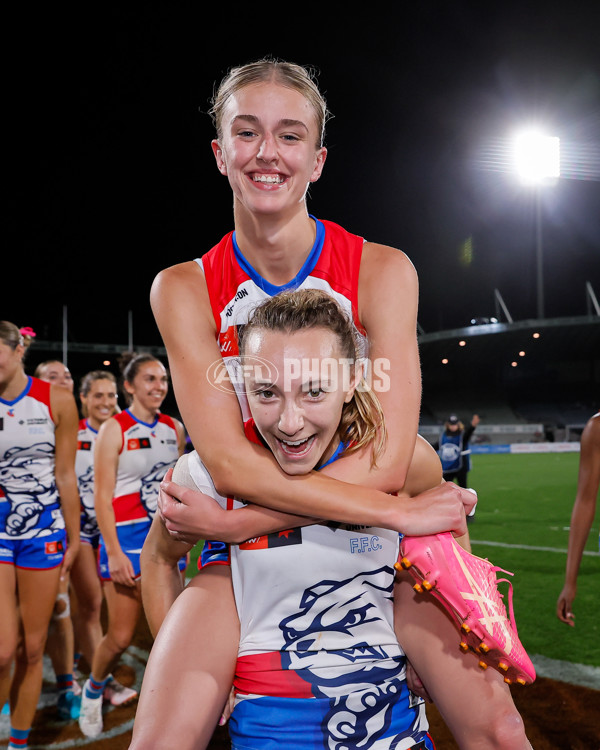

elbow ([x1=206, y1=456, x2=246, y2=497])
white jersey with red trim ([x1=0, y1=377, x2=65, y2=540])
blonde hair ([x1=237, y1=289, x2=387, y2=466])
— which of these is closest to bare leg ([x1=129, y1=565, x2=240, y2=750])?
elbow ([x1=206, y1=456, x2=246, y2=497])

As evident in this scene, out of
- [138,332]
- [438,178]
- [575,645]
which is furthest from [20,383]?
[138,332]

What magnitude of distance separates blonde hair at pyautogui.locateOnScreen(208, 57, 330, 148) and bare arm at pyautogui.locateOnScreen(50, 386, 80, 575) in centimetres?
259

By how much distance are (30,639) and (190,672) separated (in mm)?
2526

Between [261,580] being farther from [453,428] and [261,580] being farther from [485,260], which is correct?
[485,260]

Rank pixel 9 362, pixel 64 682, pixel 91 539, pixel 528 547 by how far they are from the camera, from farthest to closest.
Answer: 1. pixel 528 547
2. pixel 91 539
3. pixel 64 682
4. pixel 9 362

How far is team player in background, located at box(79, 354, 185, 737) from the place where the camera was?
4527 millimetres

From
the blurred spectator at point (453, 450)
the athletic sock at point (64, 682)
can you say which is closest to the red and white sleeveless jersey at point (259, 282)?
the athletic sock at point (64, 682)

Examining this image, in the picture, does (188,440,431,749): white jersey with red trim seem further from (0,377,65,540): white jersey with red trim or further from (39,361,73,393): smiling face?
(39,361,73,393): smiling face

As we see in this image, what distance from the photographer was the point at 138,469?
498 cm

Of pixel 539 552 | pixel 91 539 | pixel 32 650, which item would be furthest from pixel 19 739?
pixel 539 552

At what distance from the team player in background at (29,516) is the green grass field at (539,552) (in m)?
3.72

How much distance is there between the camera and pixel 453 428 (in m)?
12.6

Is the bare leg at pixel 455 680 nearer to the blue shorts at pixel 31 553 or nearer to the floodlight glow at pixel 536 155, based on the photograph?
the blue shorts at pixel 31 553

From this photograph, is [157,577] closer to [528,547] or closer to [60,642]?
[60,642]
